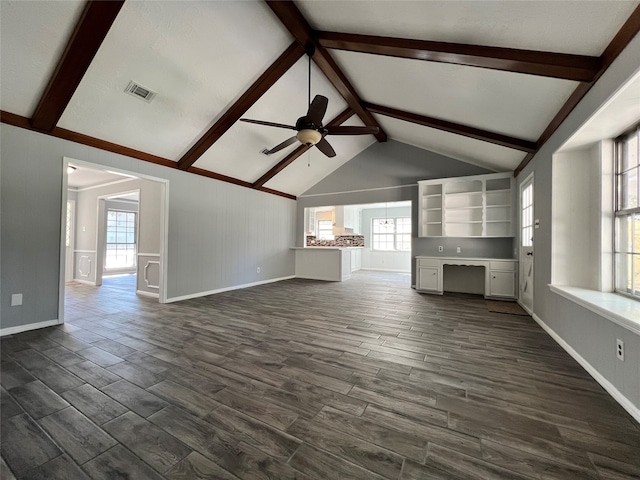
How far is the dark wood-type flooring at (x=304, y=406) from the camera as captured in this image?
1187 millimetres

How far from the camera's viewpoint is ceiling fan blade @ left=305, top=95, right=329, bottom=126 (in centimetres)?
273

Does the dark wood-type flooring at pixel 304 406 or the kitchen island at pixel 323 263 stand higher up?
the kitchen island at pixel 323 263

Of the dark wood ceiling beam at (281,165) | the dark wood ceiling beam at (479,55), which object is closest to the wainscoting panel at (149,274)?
the dark wood ceiling beam at (281,165)

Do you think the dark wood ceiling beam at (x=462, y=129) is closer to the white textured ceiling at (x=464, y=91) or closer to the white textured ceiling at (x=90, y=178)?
the white textured ceiling at (x=464, y=91)

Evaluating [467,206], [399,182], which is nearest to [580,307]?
[467,206]

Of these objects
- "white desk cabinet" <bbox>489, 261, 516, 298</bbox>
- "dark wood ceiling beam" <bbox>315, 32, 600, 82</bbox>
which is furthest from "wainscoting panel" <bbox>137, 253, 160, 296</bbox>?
"white desk cabinet" <bbox>489, 261, 516, 298</bbox>

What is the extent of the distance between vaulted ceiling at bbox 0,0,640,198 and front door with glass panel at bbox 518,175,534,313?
0.61 metres

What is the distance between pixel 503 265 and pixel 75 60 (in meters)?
6.56

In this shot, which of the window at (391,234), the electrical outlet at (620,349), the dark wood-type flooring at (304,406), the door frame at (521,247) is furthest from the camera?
the window at (391,234)

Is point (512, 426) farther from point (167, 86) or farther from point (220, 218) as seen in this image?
point (220, 218)

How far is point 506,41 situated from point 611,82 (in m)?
0.79

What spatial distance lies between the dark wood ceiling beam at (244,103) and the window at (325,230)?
19.7 ft

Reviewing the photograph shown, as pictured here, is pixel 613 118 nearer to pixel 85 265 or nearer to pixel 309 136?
pixel 309 136

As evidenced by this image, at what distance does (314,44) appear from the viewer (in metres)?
3.00
